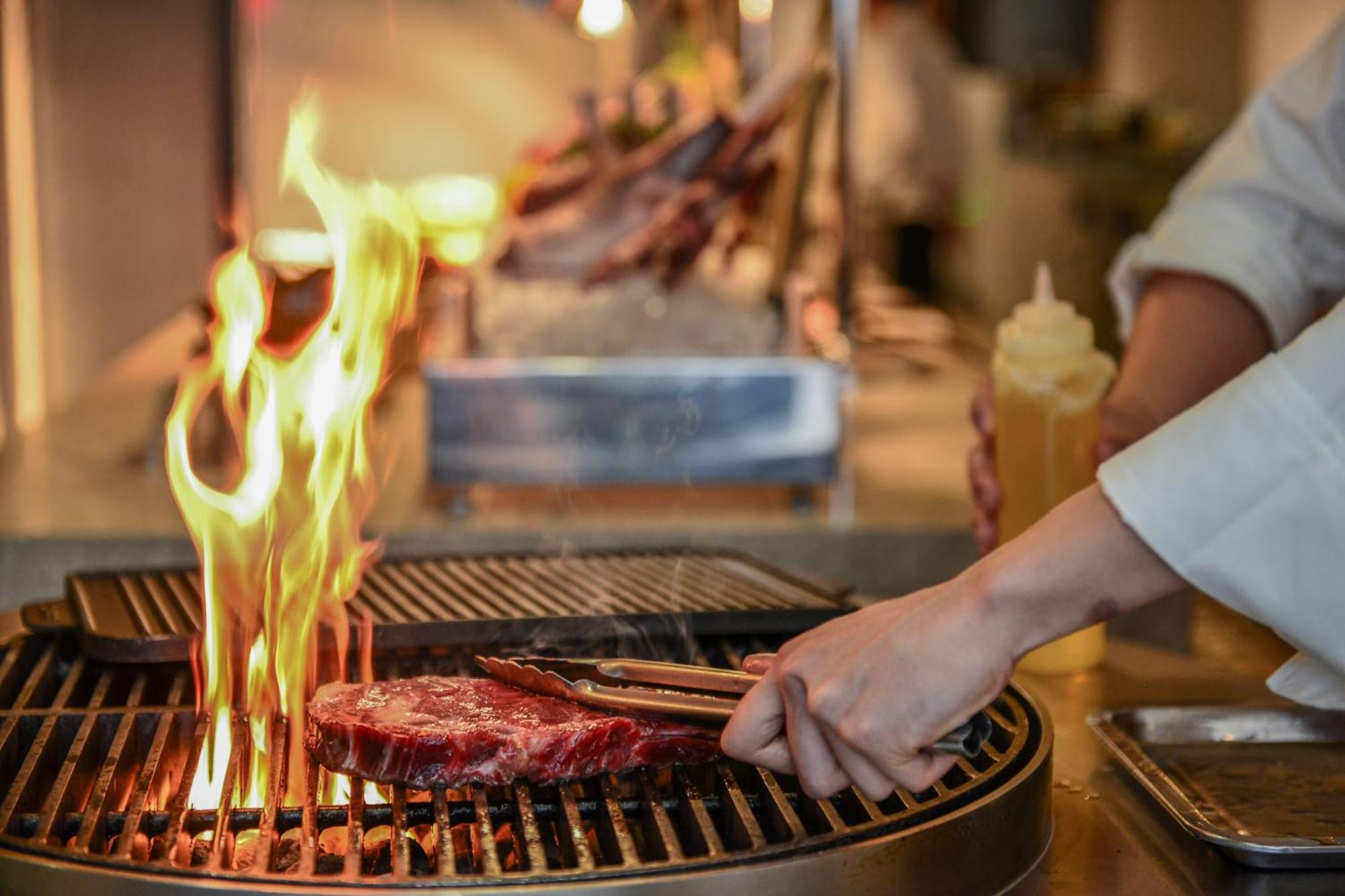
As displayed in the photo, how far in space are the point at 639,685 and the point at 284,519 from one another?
52 centimetres

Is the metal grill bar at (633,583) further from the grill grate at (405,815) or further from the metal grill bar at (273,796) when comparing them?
the metal grill bar at (273,796)

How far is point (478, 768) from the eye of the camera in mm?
1124

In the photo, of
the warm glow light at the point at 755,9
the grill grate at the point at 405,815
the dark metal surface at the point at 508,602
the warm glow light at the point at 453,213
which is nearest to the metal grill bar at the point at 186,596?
the dark metal surface at the point at 508,602

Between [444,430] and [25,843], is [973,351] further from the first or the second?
[25,843]

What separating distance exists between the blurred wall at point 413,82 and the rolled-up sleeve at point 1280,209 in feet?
14.9

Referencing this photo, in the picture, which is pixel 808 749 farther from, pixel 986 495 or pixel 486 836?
pixel 986 495

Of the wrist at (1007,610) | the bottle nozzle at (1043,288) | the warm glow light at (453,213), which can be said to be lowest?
the warm glow light at (453,213)

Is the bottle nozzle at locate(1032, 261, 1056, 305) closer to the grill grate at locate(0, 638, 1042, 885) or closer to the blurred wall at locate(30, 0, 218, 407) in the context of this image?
the grill grate at locate(0, 638, 1042, 885)

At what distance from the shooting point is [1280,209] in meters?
1.83

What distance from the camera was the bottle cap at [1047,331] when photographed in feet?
4.90

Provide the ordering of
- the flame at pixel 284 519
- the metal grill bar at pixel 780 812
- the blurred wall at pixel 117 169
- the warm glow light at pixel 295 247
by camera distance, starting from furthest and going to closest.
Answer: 1. the warm glow light at pixel 295 247
2. the blurred wall at pixel 117 169
3. the flame at pixel 284 519
4. the metal grill bar at pixel 780 812

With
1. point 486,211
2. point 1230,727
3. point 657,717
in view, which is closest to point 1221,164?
point 1230,727

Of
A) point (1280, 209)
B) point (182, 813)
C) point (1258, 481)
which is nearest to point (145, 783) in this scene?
point (182, 813)

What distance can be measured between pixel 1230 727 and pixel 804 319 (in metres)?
1.41
